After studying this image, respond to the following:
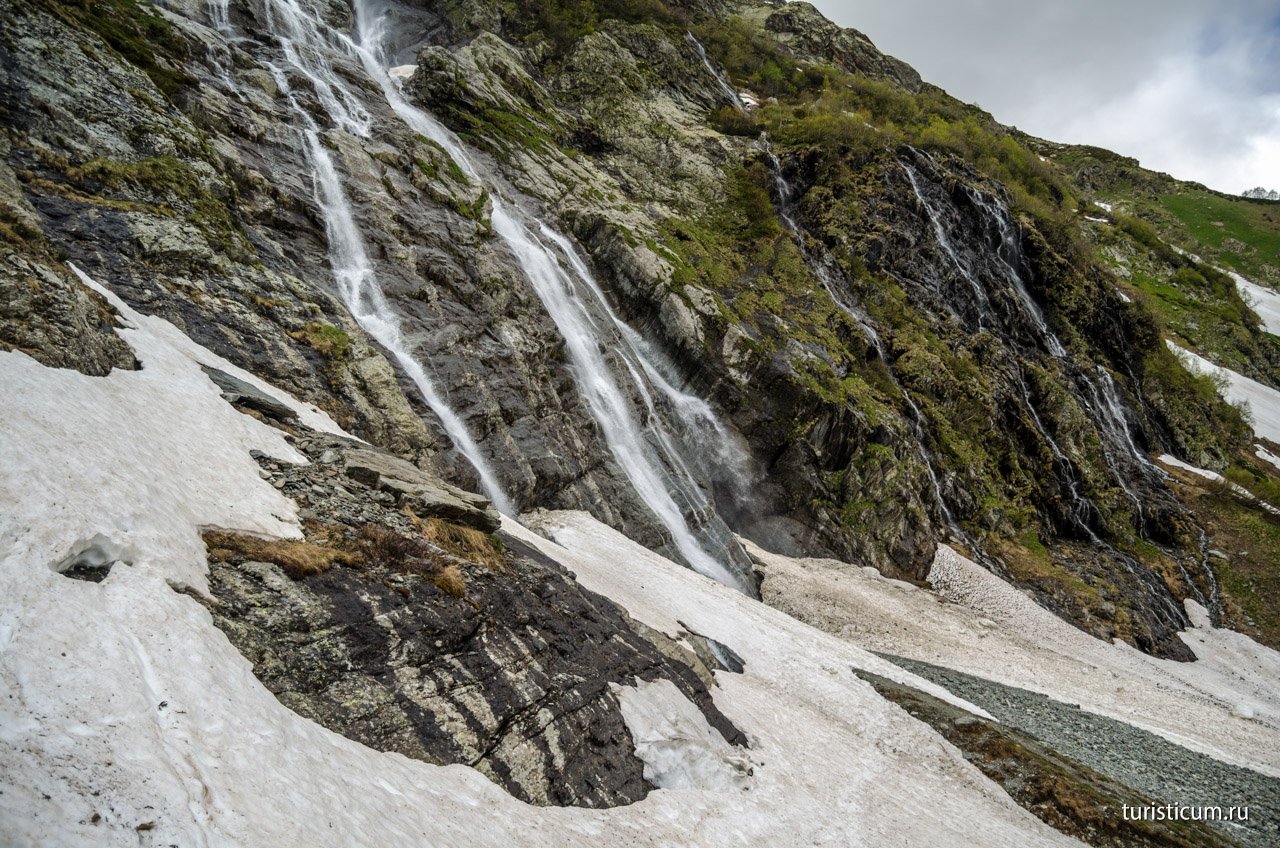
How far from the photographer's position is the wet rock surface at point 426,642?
688 centimetres

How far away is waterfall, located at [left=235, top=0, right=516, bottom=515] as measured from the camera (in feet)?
71.6

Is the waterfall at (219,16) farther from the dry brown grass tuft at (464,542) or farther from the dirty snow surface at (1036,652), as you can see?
the dirty snow surface at (1036,652)

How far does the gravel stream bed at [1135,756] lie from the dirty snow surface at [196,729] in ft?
25.5

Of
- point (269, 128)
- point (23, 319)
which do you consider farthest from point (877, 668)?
point (269, 128)

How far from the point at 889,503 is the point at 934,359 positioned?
16132 millimetres

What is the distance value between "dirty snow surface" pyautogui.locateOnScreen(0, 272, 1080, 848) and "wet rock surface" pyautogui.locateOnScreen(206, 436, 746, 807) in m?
0.42

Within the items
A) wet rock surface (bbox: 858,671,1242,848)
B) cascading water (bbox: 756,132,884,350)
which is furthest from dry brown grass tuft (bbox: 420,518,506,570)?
cascading water (bbox: 756,132,884,350)

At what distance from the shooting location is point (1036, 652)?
27984 millimetres

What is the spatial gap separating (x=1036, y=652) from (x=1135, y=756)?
906 cm

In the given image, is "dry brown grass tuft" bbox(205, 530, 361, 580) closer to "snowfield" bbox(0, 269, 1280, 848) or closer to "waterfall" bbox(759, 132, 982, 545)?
"snowfield" bbox(0, 269, 1280, 848)

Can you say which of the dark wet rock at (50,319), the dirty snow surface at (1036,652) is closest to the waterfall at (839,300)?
the dirty snow surface at (1036,652)

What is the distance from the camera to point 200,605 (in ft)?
20.5

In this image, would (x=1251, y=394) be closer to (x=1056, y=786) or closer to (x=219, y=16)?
(x=1056, y=786)

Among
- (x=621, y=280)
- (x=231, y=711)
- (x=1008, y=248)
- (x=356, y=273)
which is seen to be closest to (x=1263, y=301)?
(x=1008, y=248)
